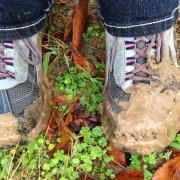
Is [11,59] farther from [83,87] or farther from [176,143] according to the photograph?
[176,143]

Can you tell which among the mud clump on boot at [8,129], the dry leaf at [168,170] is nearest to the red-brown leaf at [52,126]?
the mud clump on boot at [8,129]

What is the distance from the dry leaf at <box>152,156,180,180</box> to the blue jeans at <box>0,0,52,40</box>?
639 mm

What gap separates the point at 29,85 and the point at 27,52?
12 centimetres

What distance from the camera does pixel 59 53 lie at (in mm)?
1770

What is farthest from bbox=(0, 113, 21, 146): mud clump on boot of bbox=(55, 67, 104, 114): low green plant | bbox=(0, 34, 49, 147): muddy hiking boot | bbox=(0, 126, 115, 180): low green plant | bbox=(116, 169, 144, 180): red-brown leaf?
bbox=(116, 169, 144, 180): red-brown leaf

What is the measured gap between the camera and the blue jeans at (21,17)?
1271mm

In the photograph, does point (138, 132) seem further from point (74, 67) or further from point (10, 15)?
point (10, 15)

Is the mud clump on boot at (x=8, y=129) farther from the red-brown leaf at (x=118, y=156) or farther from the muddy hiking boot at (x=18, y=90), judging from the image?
the red-brown leaf at (x=118, y=156)

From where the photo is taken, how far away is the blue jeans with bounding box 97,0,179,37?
125cm

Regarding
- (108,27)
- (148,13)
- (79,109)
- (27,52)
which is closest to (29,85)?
(27,52)

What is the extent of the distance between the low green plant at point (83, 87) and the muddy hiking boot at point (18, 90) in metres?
A: 0.17

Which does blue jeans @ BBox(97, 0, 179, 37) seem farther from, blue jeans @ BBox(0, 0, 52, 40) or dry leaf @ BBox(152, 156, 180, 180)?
dry leaf @ BBox(152, 156, 180, 180)

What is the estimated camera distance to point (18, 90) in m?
1.51

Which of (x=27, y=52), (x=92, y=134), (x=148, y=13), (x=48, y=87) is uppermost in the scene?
(x=148, y=13)
